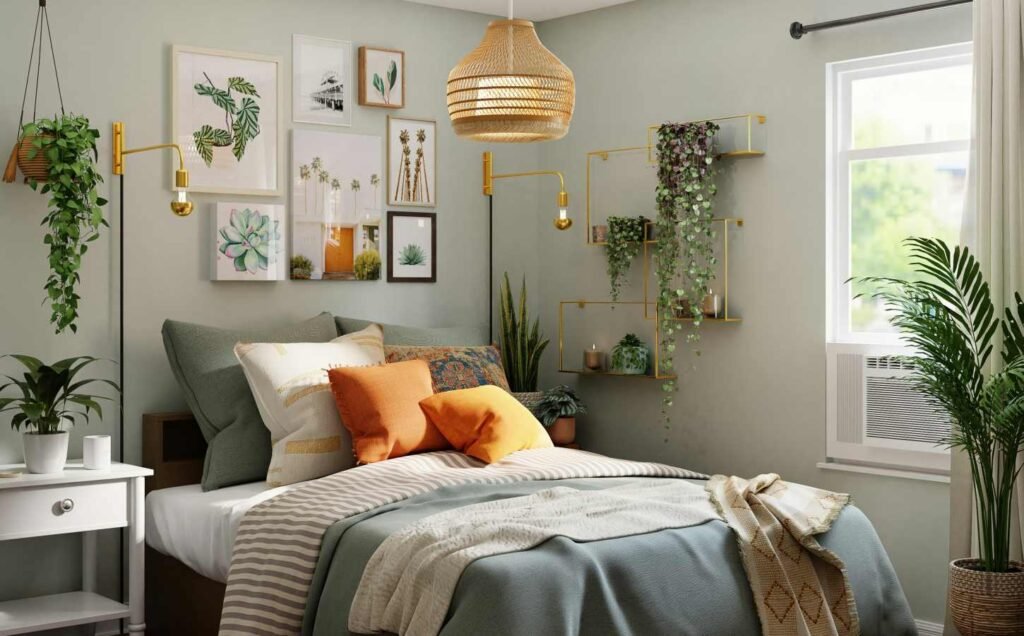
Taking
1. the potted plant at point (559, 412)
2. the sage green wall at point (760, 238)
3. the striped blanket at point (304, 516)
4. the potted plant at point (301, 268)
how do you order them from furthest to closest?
the potted plant at point (559, 412) < the potted plant at point (301, 268) < the sage green wall at point (760, 238) < the striped blanket at point (304, 516)

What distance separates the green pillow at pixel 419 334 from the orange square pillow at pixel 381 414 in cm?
57

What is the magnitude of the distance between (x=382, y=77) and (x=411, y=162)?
42 cm

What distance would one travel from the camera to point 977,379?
376 cm

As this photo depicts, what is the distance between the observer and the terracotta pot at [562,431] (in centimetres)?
511

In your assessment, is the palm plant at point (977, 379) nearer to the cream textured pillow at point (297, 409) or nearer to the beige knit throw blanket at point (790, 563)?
the beige knit throw blanket at point (790, 563)

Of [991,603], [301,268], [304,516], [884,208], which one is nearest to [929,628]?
[991,603]

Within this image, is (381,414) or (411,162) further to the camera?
(411,162)

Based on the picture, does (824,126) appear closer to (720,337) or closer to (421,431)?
(720,337)

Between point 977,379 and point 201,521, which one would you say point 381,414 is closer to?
point 201,521

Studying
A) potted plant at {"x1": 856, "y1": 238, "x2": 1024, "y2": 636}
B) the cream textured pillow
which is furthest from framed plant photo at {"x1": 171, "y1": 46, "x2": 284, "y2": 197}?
potted plant at {"x1": 856, "y1": 238, "x2": 1024, "y2": 636}

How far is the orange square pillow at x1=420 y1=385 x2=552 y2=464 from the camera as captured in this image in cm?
419

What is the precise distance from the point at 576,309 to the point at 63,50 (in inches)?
105

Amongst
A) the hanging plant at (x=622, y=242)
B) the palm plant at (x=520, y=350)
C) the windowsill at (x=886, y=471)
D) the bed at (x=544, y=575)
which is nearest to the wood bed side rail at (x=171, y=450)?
the bed at (x=544, y=575)

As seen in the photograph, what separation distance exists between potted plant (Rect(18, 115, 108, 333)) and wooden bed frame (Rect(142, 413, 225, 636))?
1.93ft
